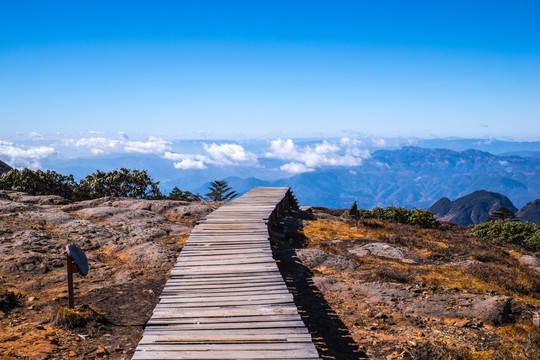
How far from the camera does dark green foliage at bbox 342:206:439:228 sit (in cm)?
2634

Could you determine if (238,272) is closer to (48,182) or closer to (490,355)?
(490,355)

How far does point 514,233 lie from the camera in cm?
2408

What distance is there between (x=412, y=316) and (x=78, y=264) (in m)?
8.49

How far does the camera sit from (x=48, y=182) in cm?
2970

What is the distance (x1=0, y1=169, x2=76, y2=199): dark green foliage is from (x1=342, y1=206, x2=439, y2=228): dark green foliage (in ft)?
77.8

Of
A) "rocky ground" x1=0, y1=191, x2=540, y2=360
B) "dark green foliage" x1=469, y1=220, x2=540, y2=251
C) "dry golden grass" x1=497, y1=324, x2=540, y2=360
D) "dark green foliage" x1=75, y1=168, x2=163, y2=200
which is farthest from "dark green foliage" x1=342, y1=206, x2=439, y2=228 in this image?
"dry golden grass" x1=497, y1=324, x2=540, y2=360

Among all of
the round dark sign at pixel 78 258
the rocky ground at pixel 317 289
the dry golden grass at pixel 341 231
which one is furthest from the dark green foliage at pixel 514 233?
the round dark sign at pixel 78 258

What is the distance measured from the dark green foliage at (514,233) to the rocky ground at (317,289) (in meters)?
3.52

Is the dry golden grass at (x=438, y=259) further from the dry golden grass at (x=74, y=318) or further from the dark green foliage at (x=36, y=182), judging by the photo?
the dark green foliage at (x=36, y=182)

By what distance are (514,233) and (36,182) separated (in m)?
35.5

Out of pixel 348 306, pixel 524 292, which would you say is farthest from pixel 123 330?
pixel 524 292

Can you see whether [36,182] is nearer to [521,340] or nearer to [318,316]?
[318,316]

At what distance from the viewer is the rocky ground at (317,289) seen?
789 centimetres

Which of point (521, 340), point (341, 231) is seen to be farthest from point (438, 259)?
point (521, 340)
